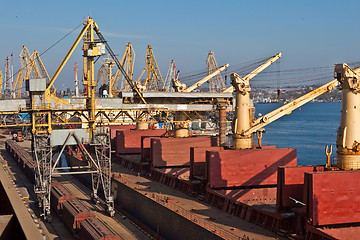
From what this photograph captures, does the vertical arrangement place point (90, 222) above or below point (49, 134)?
below

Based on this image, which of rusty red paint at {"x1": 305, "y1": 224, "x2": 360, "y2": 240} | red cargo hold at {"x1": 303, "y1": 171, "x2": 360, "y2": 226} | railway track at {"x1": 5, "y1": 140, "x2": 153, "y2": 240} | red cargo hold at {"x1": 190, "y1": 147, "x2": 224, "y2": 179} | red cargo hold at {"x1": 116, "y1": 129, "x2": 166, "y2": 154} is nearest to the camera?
Result: rusty red paint at {"x1": 305, "y1": 224, "x2": 360, "y2": 240}

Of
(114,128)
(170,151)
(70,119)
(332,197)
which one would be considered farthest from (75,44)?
(332,197)

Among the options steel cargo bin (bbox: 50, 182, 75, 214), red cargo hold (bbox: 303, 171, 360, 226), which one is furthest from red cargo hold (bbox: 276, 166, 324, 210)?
steel cargo bin (bbox: 50, 182, 75, 214)

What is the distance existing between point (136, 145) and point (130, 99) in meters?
8.54

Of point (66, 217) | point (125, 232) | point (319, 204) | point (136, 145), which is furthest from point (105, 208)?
point (319, 204)

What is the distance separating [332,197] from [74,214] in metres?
21.6

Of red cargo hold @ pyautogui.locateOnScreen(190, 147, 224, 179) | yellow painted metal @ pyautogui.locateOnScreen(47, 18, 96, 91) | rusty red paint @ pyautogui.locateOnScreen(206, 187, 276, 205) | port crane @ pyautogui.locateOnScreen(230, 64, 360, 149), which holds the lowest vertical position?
rusty red paint @ pyautogui.locateOnScreen(206, 187, 276, 205)

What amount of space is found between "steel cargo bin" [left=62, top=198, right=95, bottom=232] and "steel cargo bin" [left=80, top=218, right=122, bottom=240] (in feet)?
3.16

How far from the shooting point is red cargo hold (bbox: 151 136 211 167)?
51281mm

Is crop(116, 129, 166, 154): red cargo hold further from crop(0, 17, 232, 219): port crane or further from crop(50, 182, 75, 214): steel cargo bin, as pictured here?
crop(50, 182, 75, 214): steel cargo bin

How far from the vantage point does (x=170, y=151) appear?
51438 millimetres

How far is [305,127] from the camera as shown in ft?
521

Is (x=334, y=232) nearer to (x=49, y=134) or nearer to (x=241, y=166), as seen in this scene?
(x=241, y=166)

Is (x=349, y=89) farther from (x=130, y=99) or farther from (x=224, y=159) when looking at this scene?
(x=130, y=99)
